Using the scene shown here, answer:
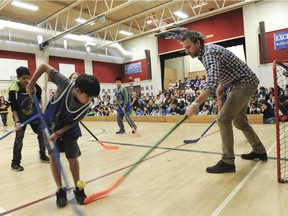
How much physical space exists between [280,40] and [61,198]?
11.3 metres

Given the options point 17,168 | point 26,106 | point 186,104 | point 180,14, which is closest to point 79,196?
point 17,168

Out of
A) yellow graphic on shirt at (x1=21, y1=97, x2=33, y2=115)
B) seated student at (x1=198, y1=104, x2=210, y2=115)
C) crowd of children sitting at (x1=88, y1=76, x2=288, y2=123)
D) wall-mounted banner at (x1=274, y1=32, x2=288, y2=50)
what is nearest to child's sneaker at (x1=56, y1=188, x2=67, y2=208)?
yellow graphic on shirt at (x1=21, y1=97, x2=33, y2=115)

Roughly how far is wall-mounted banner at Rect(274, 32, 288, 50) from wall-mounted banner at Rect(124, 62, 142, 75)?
776 cm

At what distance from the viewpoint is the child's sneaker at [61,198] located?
6.09ft

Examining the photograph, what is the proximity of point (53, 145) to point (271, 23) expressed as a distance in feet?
37.6

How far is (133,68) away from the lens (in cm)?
1595

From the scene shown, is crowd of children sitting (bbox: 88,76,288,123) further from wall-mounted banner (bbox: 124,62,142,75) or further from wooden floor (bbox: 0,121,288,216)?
wooden floor (bbox: 0,121,288,216)

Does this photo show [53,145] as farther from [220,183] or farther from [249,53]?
[249,53]

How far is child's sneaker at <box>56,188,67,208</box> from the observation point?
1.86 metres

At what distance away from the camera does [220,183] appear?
2.15m

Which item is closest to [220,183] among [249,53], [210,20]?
[249,53]

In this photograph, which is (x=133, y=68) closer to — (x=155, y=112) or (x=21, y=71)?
(x=155, y=112)

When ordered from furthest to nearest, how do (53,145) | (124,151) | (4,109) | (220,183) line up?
(4,109)
(124,151)
(220,183)
(53,145)

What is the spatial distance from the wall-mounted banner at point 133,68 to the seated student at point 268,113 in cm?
997
